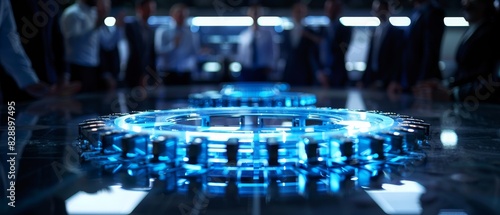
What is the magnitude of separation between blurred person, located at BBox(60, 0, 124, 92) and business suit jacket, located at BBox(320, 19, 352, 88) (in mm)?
2225

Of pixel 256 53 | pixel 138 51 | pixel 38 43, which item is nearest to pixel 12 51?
pixel 38 43

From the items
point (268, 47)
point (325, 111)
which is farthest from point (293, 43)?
point (325, 111)

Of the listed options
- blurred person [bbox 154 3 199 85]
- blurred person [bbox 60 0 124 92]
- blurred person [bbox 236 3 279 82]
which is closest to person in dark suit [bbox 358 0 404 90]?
blurred person [bbox 236 3 279 82]

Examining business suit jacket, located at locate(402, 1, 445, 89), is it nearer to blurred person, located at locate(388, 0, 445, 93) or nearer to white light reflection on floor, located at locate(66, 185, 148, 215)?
blurred person, located at locate(388, 0, 445, 93)

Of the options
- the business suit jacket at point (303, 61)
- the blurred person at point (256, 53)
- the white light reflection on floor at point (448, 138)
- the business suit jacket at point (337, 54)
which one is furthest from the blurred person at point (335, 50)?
the white light reflection on floor at point (448, 138)

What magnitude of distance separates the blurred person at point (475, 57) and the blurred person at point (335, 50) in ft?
8.27

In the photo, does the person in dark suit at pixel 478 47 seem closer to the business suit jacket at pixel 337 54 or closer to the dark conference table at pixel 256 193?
the dark conference table at pixel 256 193

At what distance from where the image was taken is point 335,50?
535cm

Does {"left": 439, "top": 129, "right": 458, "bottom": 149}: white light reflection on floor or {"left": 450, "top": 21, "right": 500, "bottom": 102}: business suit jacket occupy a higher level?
{"left": 450, "top": 21, "right": 500, "bottom": 102}: business suit jacket

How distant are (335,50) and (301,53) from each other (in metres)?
0.46

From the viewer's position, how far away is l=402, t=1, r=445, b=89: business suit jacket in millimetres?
3270

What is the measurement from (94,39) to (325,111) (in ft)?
11.7

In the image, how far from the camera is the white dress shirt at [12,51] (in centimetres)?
202

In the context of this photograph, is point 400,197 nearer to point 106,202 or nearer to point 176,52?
point 106,202
